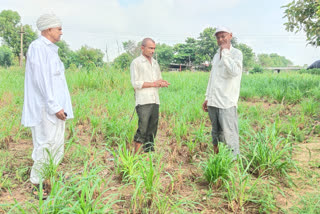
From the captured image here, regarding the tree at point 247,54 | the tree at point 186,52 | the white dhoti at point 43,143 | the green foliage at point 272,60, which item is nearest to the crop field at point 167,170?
the white dhoti at point 43,143

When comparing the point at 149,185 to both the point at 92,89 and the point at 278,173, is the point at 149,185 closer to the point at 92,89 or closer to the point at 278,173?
the point at 278,173

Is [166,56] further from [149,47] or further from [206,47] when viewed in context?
[149,47]

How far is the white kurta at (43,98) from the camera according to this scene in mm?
2523

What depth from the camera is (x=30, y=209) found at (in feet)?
7.58

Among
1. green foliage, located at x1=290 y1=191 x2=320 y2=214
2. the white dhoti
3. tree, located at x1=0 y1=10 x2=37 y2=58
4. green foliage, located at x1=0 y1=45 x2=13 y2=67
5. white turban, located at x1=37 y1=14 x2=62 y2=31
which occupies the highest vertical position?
tree, located at x1=0 y1=10 x2=37 y2=58

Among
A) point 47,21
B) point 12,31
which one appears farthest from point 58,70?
point 12,31

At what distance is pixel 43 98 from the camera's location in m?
2.61

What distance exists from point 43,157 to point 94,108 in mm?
3332

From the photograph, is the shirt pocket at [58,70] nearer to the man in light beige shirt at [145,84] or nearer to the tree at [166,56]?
the man in light beige shirt at [145,84]

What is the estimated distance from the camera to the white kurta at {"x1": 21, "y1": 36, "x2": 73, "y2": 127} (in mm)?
2518

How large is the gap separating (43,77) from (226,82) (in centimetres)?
201

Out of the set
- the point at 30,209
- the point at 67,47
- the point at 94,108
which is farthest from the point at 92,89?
the point at 67,47

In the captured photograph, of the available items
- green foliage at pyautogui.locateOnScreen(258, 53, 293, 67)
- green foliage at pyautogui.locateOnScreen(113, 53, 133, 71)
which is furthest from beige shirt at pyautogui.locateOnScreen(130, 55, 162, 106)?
green foliage at pyautogui.locateOnScreen(258, 53, 293, 67)

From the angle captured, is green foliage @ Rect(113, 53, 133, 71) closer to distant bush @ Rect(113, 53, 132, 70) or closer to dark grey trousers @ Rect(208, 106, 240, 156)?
distant bush @ Rect(113, 53, 132, 70)
